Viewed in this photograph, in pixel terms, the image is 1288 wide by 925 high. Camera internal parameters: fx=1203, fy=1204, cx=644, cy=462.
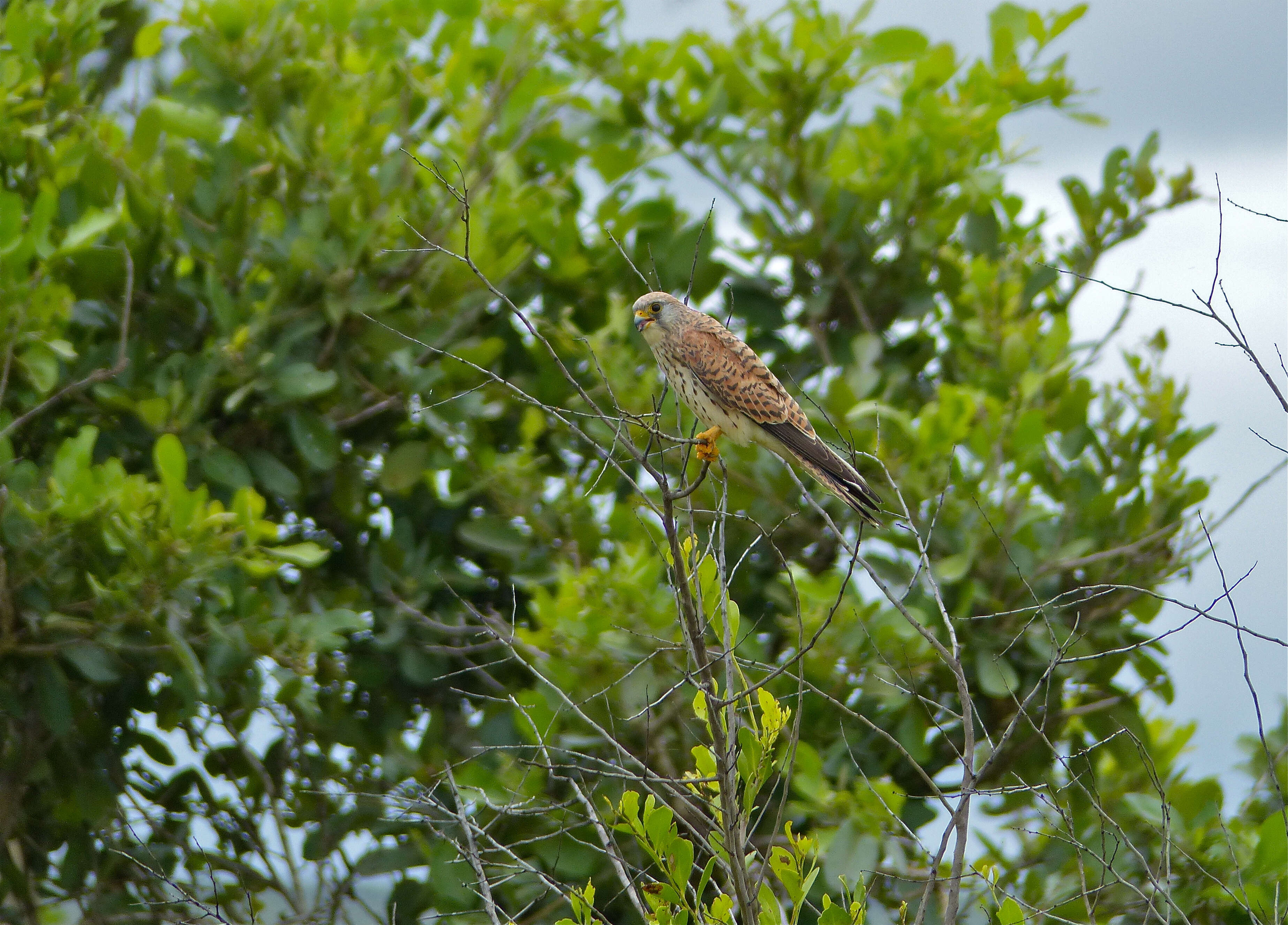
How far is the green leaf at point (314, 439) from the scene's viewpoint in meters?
3.78

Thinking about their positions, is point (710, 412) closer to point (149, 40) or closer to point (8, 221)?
point (8, 221)

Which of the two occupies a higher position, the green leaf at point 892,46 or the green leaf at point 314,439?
the green leaf at point 892,46

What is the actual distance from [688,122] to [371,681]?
7.66ft

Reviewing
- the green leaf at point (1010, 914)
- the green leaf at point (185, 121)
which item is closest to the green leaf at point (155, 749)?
the green leaf at point (185, 121)

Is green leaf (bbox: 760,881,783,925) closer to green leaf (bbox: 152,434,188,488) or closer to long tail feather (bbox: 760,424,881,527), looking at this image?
long tail feather (bbox: 760,424,881,527)

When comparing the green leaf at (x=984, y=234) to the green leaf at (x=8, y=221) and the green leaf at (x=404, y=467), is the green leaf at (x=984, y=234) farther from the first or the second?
the green leaf at (x=8, y=221)

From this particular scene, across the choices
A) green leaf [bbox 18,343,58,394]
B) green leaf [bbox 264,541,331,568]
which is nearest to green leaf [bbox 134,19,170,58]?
green leaf [bbox 18,343,58,394]

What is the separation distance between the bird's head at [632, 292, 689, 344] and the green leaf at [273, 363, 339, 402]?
0.95 m

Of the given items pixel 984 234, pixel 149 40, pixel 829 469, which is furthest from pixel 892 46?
pixel 149 40

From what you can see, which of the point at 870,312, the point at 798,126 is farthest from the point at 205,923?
the point at 798,126

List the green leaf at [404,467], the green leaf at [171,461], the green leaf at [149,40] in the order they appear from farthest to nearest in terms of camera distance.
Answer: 1. the green leaf at [149,40]
2. the green leaf at [404,467]
3. the green leaf at [171,461]

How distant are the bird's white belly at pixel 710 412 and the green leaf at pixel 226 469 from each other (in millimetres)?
1334

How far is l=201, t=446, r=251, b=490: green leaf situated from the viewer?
11.9 feet

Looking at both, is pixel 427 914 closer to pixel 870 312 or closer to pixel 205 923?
pixel 205 923
